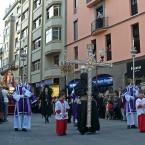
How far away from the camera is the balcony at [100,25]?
34500 mm

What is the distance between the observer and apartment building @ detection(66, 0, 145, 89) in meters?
30.1

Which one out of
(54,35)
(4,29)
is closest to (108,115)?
(54,35)

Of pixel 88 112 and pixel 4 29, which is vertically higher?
pixel 4 29

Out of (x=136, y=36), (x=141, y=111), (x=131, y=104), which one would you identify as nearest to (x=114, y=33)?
(x=136, y=36)

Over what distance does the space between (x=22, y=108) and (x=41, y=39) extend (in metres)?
34.1

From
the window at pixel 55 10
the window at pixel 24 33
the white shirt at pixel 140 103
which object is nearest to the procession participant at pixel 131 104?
the white shirt at pixel 140 103

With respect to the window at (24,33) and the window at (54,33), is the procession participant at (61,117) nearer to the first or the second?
the window at (54,33)

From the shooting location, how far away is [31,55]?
53438mm

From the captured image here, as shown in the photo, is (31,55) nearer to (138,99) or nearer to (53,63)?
(53,63)

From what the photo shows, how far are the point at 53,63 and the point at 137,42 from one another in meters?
18.4

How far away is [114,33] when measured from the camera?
1312 inches

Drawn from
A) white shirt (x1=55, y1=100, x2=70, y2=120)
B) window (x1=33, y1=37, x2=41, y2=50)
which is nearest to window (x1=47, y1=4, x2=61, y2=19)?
window (x1=33, y1=37, x2=41, y2=50)

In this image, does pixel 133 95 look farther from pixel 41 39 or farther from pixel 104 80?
pixel 41 39

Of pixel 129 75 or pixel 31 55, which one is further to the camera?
pixel 31 55
